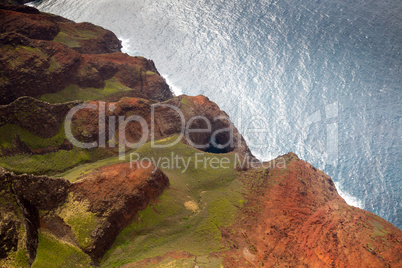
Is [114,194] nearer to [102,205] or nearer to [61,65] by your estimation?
[102,205]

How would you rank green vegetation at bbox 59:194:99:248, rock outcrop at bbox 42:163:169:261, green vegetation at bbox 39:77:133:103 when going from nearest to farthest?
green vegetation at bbox 59:194:99:248 → rock outcrop at bbox 42:163:169:261 → green vegetation at bbox 39:77:133:103

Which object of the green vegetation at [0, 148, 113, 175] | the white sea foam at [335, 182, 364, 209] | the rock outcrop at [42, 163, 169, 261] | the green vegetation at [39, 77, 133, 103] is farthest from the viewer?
the white sea foam at [335, 182, 364, 209]

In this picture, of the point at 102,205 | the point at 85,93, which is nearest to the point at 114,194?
the point at 102,205

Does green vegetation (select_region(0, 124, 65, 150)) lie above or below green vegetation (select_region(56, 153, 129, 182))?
above

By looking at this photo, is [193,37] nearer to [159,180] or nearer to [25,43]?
[25,43]

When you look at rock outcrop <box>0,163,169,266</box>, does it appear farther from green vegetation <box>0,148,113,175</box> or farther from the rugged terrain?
green vegetation <box>0,148,113,175</box>

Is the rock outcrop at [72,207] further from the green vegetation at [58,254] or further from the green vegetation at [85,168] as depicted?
the green vegetation at [85,168]

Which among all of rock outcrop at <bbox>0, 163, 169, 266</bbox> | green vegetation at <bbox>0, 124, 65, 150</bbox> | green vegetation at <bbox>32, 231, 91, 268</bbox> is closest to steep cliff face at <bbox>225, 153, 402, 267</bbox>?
rock outcrop at <bbox>0, 163, 169, 266</bbox>

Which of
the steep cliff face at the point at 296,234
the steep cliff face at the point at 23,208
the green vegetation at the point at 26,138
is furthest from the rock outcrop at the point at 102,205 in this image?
the green vegetation at the point at 26,138
